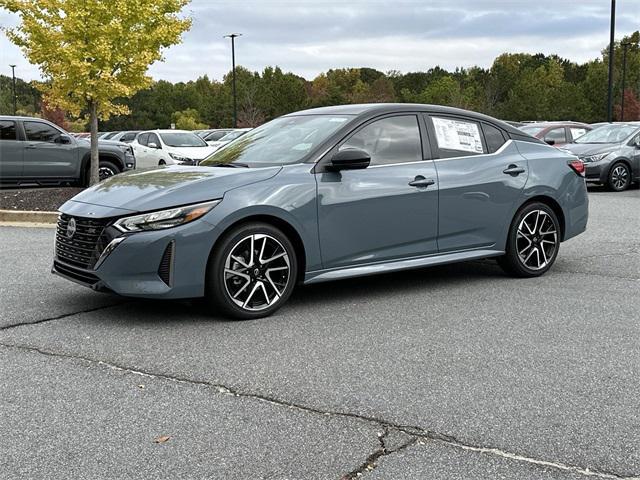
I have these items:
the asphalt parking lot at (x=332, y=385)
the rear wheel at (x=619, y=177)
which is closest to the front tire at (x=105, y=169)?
the asphalt parking lot at (x=332, y=385)

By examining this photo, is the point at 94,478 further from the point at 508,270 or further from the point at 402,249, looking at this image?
the point at 508,270

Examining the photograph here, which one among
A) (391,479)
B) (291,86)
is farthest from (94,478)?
(291,86)

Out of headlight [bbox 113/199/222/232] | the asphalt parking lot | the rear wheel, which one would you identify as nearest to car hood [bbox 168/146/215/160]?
the rear wheel

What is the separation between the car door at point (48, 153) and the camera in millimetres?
15461

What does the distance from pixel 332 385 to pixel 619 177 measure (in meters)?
14.7

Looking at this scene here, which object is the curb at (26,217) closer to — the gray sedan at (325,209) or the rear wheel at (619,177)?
the gray sedan at (325,209)

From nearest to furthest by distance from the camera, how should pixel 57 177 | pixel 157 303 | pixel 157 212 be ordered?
pixel 157 212 < pixel 157 303 < pixel 57 177

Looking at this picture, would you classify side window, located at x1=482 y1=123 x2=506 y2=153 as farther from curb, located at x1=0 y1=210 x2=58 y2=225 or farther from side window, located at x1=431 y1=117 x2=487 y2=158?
curb, located at x1=0 y1=210 x2=58 y2=225

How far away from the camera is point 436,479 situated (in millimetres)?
3070

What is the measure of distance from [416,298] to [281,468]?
3365 mm

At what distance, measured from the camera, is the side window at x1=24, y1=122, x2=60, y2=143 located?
15.6m

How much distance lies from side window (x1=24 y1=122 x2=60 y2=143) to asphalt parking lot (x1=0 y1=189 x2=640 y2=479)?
31.6 ft

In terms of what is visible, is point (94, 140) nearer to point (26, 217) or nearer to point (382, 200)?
point (26, 217)

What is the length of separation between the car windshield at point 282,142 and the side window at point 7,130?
10.0 metres
